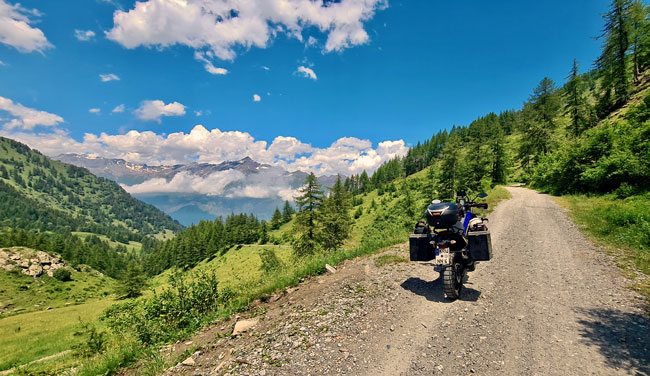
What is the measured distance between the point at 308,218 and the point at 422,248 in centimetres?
3084

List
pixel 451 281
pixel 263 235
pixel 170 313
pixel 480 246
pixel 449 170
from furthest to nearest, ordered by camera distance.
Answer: pixel 263 235, pixel 449 170, pixel 170 313, pixel 480 246, pixel 451 281

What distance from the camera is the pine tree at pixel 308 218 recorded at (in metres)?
37.9

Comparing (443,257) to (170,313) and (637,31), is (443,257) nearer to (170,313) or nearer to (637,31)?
(170,313)

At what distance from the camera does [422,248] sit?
8.30 metres

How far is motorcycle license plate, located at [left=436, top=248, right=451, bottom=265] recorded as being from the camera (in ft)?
24.5

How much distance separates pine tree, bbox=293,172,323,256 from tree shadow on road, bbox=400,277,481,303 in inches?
1130

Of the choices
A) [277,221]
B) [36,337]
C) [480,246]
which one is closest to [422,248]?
[480,246]

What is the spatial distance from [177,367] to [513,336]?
7.69 metres

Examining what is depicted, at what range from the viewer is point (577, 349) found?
4934mm

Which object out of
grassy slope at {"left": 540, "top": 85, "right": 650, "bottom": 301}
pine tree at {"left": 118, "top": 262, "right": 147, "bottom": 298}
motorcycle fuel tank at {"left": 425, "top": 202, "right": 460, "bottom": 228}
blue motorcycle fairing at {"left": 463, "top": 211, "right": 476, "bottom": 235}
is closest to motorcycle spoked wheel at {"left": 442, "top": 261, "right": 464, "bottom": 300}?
motorcycle fuel tank at {"left": 425, "top": 202, "right": 460, "bottom": 228}

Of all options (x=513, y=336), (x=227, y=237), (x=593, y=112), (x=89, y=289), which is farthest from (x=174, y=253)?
(x=593, y=112)

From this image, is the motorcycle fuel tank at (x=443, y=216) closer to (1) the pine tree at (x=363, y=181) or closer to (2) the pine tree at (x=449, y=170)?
(2) the pine tree at (x=449, y=170)

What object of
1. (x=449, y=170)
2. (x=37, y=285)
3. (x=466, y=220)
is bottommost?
(x=37, y=285)

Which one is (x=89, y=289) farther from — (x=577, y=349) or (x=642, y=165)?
(x=642, y=165)
